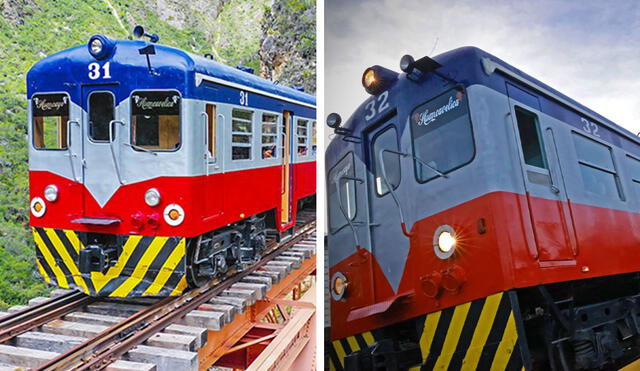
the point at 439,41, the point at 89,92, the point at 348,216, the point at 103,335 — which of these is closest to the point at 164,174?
the point at 89,92

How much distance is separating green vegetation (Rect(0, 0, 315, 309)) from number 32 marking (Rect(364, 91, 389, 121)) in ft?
3.32

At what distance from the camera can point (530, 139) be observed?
142cm

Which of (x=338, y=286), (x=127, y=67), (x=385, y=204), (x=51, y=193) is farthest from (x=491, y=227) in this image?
(x=51, y=193)

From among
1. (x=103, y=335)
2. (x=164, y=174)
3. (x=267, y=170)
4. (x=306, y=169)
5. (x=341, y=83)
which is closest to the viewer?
(x=341, y=83)

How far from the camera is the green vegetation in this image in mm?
2432

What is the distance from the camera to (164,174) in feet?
7.82

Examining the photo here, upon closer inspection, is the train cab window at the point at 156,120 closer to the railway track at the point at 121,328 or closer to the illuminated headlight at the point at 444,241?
the railway track at the point at 121,328

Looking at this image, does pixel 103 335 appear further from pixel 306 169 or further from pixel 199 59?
pixel 306 169

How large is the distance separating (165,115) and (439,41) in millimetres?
1560

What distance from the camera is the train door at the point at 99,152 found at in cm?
241

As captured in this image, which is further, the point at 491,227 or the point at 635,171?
the point at 635,171

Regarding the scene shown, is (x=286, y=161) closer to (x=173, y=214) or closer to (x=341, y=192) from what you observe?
(x=173, y=214)

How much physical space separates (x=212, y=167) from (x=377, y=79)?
1.34 m

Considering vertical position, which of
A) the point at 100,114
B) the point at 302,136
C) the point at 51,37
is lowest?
the point at 100,114
